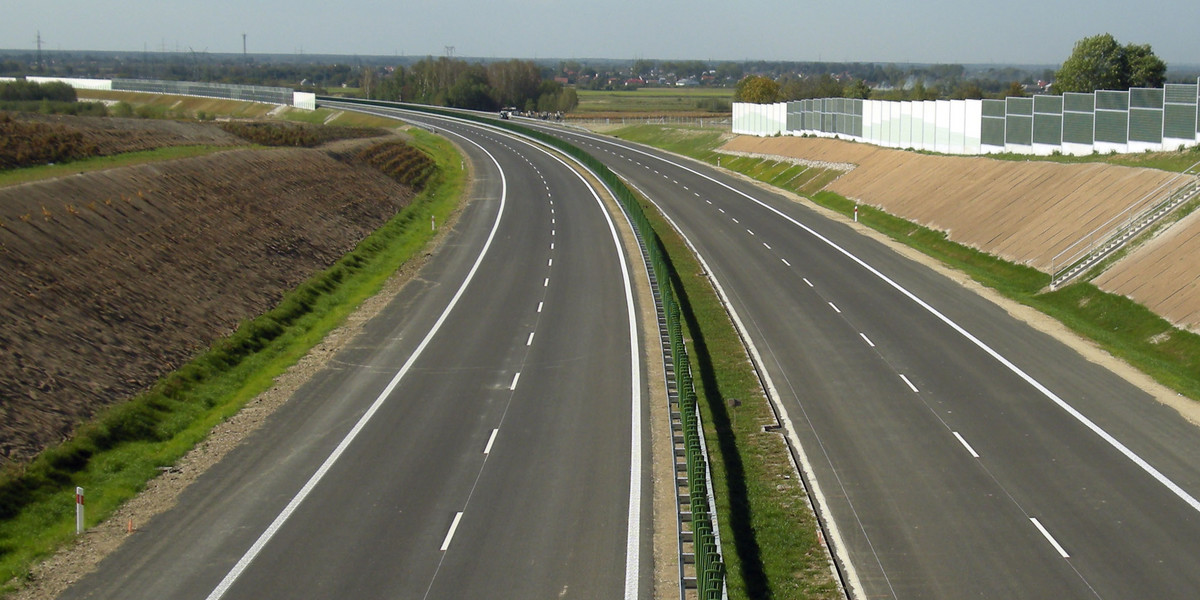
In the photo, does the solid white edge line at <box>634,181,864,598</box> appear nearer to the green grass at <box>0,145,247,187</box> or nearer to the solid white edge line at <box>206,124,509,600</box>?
the solid white edge line at <box>206,124,509,600</box>

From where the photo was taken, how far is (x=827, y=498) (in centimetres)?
2062

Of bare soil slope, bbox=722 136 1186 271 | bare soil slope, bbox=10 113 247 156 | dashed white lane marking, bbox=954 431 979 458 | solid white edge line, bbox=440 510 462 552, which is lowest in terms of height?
solid white edge line, bbox=440 510 462 552

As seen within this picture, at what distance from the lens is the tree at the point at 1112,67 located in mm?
88562

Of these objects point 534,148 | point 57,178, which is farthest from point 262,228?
point 534,148

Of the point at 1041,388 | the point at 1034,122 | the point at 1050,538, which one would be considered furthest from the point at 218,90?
the point at 1050,538

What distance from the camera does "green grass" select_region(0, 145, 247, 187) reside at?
4088 centimetres

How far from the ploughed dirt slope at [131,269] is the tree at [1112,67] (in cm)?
6378

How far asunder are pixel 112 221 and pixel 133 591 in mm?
23238

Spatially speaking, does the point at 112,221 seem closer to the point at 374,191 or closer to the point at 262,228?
the point at 262,228

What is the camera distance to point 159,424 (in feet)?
82.2

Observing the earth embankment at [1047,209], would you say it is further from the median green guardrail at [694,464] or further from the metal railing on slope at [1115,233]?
the median green guardrail at [694,464]

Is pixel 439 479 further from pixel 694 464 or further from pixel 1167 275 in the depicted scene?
pixel 1167 275

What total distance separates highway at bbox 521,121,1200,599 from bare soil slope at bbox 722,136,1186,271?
5574 mm

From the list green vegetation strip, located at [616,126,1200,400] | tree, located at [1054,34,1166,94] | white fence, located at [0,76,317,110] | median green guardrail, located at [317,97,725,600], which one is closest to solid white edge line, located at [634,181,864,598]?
median green guardrail, located at [317,97,725,600]
